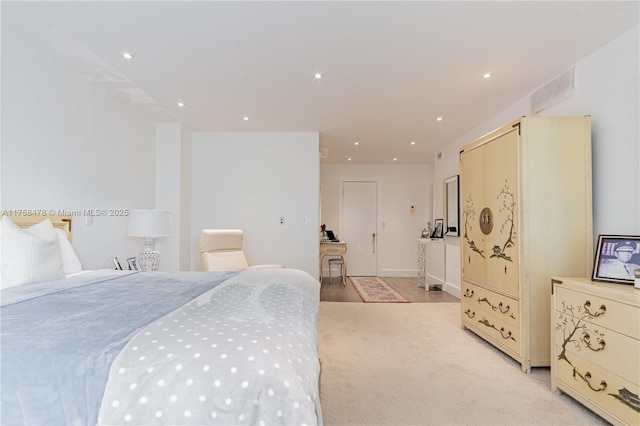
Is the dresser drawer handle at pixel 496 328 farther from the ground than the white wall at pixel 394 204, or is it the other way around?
the white wall at pixel 394 204

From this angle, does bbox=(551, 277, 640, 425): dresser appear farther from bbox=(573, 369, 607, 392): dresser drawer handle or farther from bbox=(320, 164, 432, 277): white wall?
bbox=(320, 164, 432, 277): white wall

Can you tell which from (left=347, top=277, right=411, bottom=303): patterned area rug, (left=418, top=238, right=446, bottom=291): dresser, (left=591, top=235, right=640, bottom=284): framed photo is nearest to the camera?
(left=591, top=235, right=640, bottom=284): framed photo

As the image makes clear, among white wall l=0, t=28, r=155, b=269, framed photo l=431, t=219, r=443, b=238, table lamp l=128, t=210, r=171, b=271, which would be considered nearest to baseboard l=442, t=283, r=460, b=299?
framed photo l=431, t=219, r=443, b=238

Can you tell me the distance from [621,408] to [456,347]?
1.27 meters

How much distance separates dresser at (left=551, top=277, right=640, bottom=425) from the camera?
1.61 metres

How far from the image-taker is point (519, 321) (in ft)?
→ 8.01

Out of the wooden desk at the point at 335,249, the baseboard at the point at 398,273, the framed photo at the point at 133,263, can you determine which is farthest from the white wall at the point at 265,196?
the baseboard at the point at 398,273

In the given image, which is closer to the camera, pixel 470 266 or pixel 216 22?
pixel 216 22

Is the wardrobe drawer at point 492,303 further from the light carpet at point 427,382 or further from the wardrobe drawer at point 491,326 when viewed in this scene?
the light carpet at point 427,382

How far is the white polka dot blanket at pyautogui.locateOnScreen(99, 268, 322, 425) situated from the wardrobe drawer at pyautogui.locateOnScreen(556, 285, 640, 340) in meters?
1.67

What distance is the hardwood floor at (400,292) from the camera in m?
4.71

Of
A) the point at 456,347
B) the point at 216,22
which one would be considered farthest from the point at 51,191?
the point at 456,347

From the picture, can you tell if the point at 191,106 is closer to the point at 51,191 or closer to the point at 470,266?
the point at 51,191

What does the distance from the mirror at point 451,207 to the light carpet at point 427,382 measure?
2.06 meters
